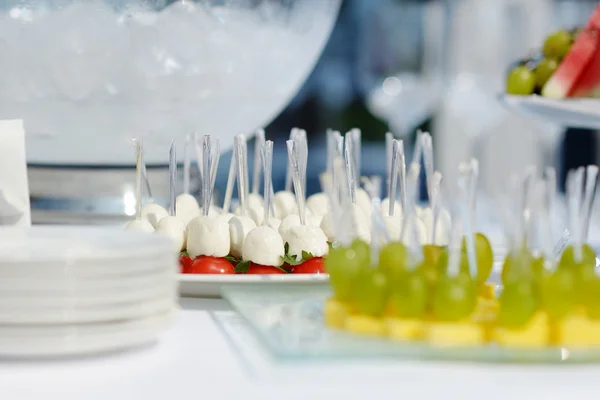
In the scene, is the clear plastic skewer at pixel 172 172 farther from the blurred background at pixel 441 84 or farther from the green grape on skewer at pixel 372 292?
the blurred background at pixel 441 84

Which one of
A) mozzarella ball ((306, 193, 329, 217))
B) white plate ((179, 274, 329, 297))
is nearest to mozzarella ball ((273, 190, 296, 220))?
mozzarella ball ((306, 193, 329, 217))

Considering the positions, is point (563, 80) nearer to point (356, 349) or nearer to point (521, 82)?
point (521, 82)

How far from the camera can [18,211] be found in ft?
2.95

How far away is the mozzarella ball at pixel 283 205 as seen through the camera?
3.51ft

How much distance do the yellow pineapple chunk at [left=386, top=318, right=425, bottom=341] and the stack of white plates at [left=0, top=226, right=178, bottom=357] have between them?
15 centimetres

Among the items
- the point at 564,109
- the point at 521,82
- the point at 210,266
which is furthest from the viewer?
the point at 521,82

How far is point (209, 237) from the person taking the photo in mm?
878

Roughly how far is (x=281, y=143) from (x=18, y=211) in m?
3.97

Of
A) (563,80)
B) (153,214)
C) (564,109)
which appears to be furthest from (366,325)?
(563,80)

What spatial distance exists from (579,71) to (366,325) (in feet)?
2.84

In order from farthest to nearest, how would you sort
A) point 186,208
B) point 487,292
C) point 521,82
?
point 521,82 < point 186,208 < point 487,292

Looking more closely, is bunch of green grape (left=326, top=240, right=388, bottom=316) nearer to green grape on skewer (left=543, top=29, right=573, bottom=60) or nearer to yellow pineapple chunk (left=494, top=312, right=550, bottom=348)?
yellow pineapple chunk (left=494, top=312, right=550, bottom=348)

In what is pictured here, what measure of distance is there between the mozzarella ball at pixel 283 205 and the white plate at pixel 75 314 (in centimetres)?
44

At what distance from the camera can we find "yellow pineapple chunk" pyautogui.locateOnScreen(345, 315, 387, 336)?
2.12 feet
